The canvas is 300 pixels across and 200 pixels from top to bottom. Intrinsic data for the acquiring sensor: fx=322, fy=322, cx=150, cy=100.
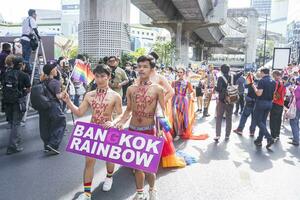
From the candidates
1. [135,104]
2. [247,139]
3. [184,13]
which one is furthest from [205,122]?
[184,13]

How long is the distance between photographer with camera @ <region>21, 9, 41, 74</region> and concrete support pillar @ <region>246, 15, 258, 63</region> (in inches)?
2269

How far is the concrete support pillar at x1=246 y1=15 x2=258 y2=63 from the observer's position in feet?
202

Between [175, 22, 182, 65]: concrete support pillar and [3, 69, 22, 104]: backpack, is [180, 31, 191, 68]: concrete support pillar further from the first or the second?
[3, 69, 22, 104]: backpack

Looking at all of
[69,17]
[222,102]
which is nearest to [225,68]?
[222,102]

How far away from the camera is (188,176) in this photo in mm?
5141

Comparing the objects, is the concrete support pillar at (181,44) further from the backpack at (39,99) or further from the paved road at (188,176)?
the backpack at (39,99)

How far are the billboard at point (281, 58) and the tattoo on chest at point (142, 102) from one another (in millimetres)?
18099

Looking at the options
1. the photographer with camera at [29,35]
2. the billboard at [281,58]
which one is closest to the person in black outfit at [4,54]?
the photographer with camera at [29,35]

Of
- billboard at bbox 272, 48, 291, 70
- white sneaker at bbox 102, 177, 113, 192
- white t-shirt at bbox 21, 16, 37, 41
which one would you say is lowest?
white sneaker at bbox 102, 177, 113, 192

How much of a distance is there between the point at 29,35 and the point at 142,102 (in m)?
7.03

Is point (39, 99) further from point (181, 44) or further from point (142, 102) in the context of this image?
point (181, 44)

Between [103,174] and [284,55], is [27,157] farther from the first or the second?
[284,55]

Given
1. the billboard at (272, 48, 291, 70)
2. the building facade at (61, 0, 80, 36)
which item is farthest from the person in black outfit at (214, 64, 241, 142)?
the building facade at (61, 0, 80, 36)

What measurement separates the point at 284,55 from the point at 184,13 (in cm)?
1652
